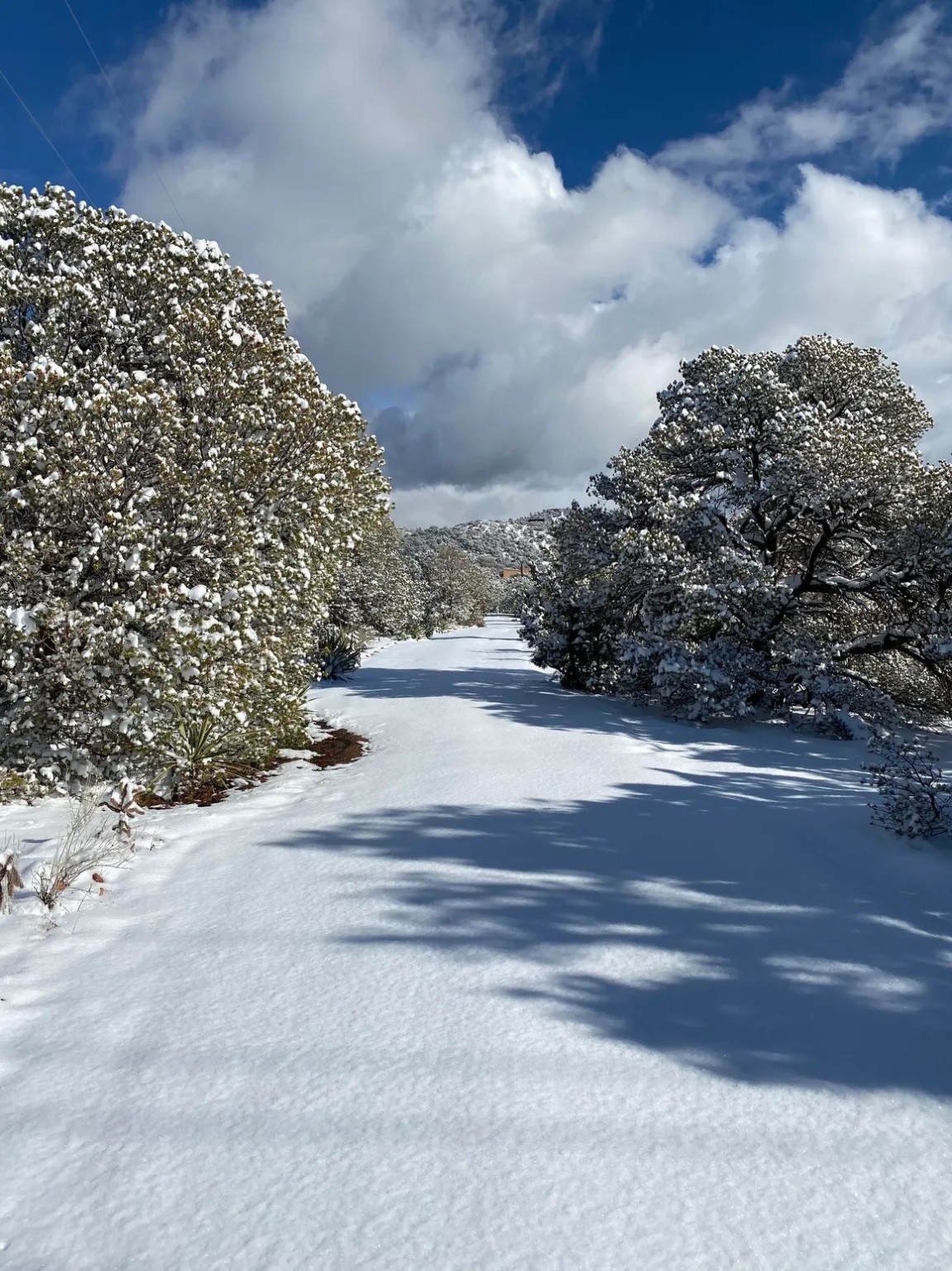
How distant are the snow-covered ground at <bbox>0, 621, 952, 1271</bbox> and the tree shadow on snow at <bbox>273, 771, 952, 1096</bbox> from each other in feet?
0.06

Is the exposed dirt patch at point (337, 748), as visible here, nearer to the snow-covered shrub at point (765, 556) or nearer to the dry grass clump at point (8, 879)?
the dry grass clump at point (8, 879)

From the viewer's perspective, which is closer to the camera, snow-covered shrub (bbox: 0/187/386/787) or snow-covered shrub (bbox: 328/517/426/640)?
snow-covered shrub (bbox: 0/187/386/787)

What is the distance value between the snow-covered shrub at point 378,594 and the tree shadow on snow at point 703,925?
2134cm

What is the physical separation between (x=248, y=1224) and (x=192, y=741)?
5944 mm

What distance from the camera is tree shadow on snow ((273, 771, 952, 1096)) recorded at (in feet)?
9.68

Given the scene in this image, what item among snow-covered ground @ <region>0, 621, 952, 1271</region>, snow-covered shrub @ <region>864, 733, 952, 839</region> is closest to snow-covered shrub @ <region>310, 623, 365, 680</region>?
snow-covered ground @ <region>0, 621, 952, 1271</region>

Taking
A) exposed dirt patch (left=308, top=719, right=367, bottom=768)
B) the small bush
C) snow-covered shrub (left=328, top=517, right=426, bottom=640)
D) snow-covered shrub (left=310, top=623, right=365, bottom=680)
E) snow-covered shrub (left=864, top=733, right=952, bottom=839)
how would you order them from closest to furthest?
the small bush → snow-covered shrub (left=864, top=733, right=952, bottom=839) → exposed dirt patch (left=308, top=719, right=367, bottom=768) → snow-covered shrub (left=310, top=623, right=365, bottom=680) → snow-covered shrub (left=328, top=517, right=426, bottom=640)

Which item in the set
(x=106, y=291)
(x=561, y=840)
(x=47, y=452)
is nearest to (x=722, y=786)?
(x=561, y=840)

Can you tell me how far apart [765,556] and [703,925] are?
10.5m

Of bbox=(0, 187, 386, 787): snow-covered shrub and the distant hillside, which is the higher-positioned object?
the distant hillside

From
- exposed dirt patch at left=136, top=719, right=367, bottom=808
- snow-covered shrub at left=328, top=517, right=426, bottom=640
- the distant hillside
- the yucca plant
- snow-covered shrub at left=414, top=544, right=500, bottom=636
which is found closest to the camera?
exposed dirt patch at left=136, top=719, right=367, bottom=808

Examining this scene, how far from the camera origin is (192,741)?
298 inches

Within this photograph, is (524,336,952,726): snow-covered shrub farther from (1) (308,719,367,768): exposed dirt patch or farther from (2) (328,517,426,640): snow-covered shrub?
(2) (328,517,426,640): snow-covered shrub

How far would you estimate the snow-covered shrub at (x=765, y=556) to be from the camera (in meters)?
11.3
